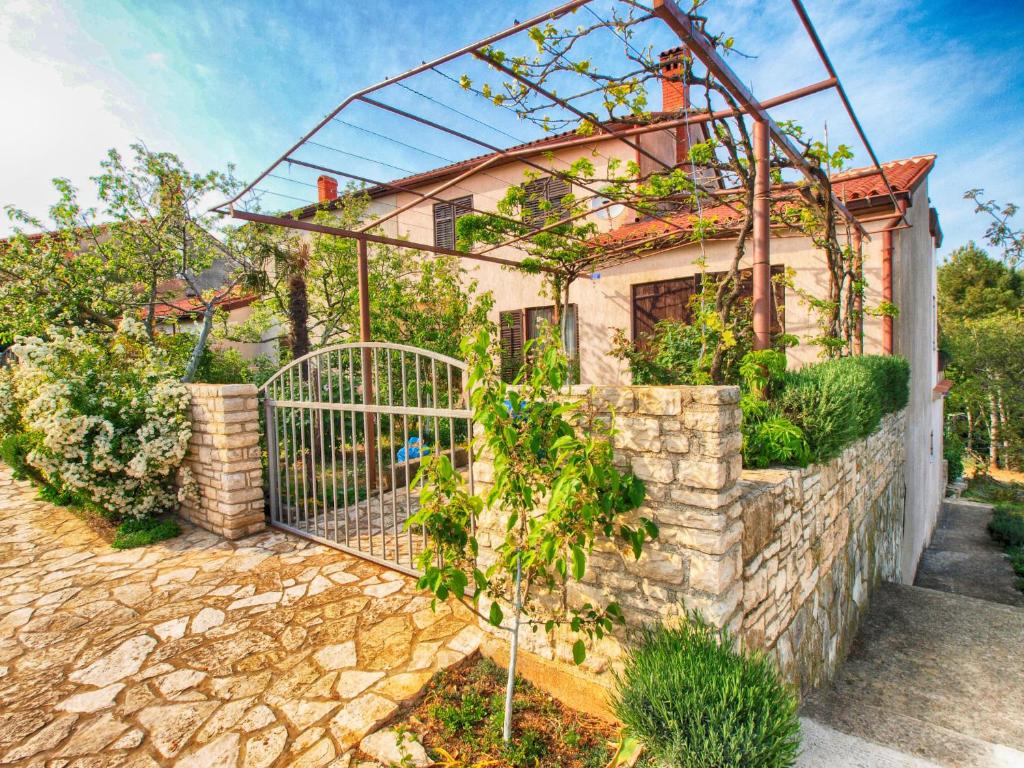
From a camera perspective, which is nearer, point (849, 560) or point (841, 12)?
point (841, 12)

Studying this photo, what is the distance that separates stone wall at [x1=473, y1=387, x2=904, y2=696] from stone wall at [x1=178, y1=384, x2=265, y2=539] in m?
3.00

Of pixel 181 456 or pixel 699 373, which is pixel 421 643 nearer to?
pixel 699 373

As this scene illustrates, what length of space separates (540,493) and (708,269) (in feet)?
23.6

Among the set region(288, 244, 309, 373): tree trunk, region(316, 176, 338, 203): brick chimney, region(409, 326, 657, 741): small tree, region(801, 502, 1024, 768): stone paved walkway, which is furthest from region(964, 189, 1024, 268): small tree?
region(316, 176, 338, 203): brick chimney

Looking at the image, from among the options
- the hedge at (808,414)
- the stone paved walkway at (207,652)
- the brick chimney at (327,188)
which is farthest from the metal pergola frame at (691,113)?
the brick chimney at (327,188)

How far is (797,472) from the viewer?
321 cm

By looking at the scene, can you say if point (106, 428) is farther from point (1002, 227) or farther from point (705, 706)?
point (1002, 227)

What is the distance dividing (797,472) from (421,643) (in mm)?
2596

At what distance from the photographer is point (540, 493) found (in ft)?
8.38

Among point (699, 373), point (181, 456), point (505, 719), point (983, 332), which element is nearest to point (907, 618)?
point (699, 373)

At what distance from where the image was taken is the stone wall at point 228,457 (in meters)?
4.75

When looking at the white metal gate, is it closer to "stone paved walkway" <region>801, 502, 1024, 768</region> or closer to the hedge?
the hedge

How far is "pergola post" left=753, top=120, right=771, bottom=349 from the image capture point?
3.38m

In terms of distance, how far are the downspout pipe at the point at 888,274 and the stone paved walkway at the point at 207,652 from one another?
6.92 m
